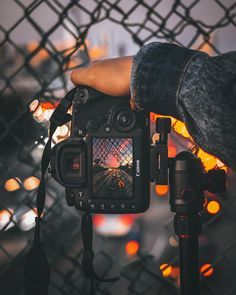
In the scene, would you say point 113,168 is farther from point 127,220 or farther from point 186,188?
point 127,220

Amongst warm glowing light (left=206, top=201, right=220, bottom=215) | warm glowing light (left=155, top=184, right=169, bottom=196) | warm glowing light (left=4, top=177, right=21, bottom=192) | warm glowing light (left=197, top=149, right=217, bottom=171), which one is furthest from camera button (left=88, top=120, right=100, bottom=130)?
warm glowing light (left=155, top=184, right=169, bottom=196)

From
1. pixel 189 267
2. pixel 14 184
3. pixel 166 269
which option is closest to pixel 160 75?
pixel 189 267

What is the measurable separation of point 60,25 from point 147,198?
599 mm

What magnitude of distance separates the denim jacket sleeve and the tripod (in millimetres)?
145

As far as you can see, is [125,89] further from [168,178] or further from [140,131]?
[168,178]

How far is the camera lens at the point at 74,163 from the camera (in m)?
1.08

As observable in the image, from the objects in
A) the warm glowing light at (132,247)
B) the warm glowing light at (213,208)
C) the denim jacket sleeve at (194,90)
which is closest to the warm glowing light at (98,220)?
the warm glowing light at (132,247)

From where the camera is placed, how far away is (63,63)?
1.28 m

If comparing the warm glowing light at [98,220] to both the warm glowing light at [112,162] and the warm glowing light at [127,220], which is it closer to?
the warm glowing light at [127,220]

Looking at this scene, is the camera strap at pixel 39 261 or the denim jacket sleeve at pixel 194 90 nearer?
the denim jacket sleeve at pixel 194 90

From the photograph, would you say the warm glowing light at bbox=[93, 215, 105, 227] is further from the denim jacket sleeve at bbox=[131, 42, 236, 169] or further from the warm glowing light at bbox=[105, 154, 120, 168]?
the denim jacket sleeve at bbox=[131, 42, 236, 169]

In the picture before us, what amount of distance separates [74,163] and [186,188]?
30 centimetres

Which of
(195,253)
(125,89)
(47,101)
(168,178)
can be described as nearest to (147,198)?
(168,178)

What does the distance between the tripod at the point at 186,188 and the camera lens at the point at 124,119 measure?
7 centimetres
